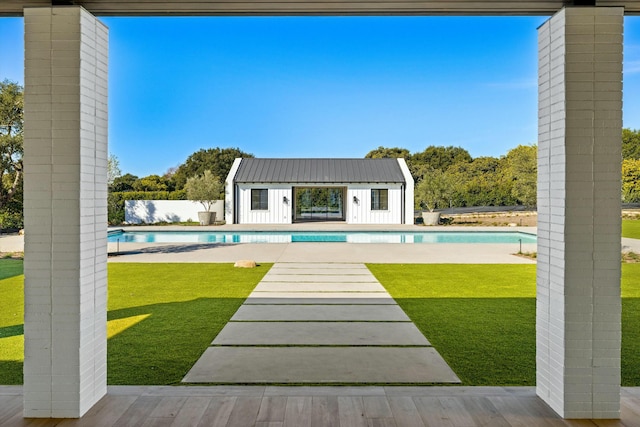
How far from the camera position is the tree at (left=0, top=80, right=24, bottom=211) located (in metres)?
12.0

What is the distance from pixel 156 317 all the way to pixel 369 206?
20275 mm

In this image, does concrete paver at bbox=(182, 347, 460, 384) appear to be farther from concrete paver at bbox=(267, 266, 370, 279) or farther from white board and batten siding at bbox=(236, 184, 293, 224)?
white board and batten siding at bbox=(236, 184, 293, 224)

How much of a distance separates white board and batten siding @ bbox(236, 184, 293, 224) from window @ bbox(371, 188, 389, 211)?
192 inches

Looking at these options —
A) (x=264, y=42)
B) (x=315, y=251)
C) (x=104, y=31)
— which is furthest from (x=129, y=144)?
(x=104, y=31)

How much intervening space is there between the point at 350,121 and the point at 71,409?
36.6m

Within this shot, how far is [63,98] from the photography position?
304cm

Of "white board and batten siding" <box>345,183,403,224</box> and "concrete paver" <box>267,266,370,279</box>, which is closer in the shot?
"concrete paver" <box>267,266,370,279</box>

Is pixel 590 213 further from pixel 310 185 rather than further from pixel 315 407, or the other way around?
pixel 310 185

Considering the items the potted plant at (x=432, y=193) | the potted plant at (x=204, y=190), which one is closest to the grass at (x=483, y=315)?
the potted plant at (x=432, y=193)

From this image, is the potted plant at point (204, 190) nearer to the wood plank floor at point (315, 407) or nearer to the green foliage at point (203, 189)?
the green foliage at point (203, 189)

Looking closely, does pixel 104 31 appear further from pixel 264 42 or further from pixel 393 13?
pixel 264 42

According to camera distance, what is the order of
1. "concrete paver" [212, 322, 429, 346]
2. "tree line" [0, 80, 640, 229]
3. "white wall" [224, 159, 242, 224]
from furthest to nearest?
"white wall" [224, 159, 242, 224]
"tree line" [0, 80, 640, 229]
"concrete paver" [212, 322, 429, 346]

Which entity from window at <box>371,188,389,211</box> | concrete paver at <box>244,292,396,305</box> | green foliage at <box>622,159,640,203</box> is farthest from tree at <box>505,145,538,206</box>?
concrete paver at <box>244,292,396,305</box>

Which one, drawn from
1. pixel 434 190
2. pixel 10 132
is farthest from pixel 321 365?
pixel 434 190
